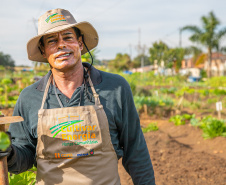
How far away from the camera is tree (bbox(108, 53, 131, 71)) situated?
50106 millimetres

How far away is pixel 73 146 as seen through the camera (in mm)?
1777

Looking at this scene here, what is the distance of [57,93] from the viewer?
75.7 inches

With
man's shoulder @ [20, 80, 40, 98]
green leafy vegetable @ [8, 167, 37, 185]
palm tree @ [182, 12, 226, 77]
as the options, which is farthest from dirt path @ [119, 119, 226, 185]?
palm tree @ [182, 12, 226, 77]

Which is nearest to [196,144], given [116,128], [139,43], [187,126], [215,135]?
[215,135]

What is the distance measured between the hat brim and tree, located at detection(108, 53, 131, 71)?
46449mm

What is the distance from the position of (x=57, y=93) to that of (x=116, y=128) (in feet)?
1.50

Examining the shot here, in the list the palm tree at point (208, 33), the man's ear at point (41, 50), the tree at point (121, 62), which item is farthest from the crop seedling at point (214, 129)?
the tree at point (121, 62)

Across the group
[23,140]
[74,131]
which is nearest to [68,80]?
[74,131]

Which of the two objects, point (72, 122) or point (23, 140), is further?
point (23, 140)

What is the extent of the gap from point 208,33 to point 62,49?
3306 centimetres

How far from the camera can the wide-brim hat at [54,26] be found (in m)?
1.94

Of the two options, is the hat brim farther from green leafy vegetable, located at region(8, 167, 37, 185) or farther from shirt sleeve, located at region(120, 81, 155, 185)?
green leafy vegetable, located at region(8, 167, 37, 185)

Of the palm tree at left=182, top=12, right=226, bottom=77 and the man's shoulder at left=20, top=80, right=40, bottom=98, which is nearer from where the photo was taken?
the man's shoulder at left=20, top=80, right=40, bottom=98

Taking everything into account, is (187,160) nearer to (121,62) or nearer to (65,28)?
(65,28)
